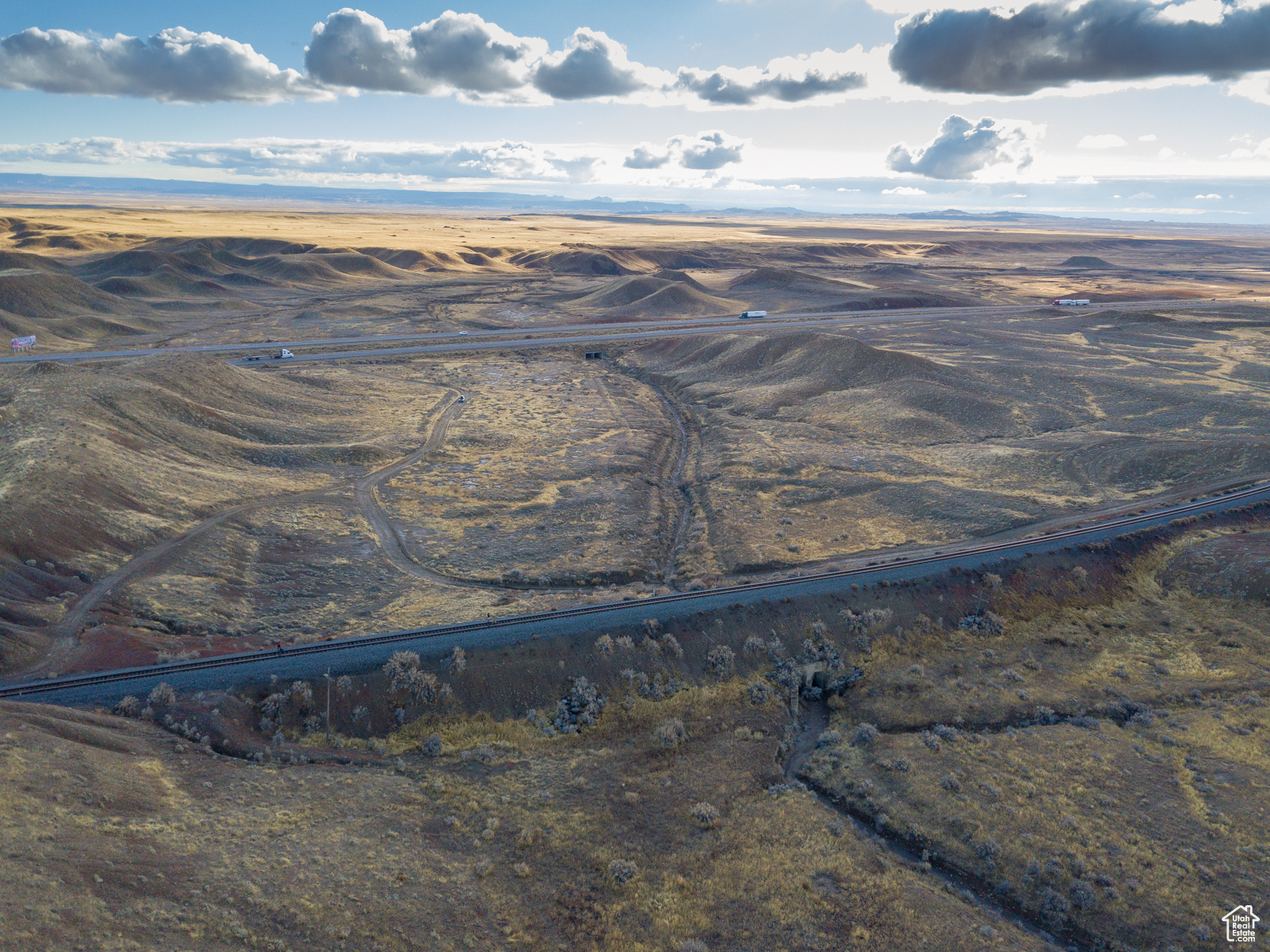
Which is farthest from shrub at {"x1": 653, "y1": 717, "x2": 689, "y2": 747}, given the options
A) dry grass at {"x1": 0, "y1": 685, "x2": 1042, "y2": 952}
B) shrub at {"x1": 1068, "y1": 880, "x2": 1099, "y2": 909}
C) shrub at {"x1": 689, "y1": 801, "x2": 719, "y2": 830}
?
shrub at {"x1": 1068, "y1": 880, "x2": 1099, "y2": 909}

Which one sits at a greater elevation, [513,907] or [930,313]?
[930,313]

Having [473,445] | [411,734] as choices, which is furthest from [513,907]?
[473,445]

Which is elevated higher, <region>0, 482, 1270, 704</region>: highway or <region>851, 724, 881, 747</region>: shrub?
<region>0, 482, 1270, 704</region>: highway

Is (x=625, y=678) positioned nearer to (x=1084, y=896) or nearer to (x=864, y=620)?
(x=864, y=620)

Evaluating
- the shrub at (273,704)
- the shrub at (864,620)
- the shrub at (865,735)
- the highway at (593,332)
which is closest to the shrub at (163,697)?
the shrub at (273,704)

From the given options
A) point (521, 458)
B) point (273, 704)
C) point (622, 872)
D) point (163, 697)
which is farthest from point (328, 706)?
point (521, 458)

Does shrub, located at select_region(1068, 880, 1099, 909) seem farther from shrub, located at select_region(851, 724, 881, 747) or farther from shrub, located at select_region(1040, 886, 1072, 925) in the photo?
shrub, located at select_region(851, 724, 881, 747)

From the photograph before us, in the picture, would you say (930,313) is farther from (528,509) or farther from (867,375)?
(528,509)
